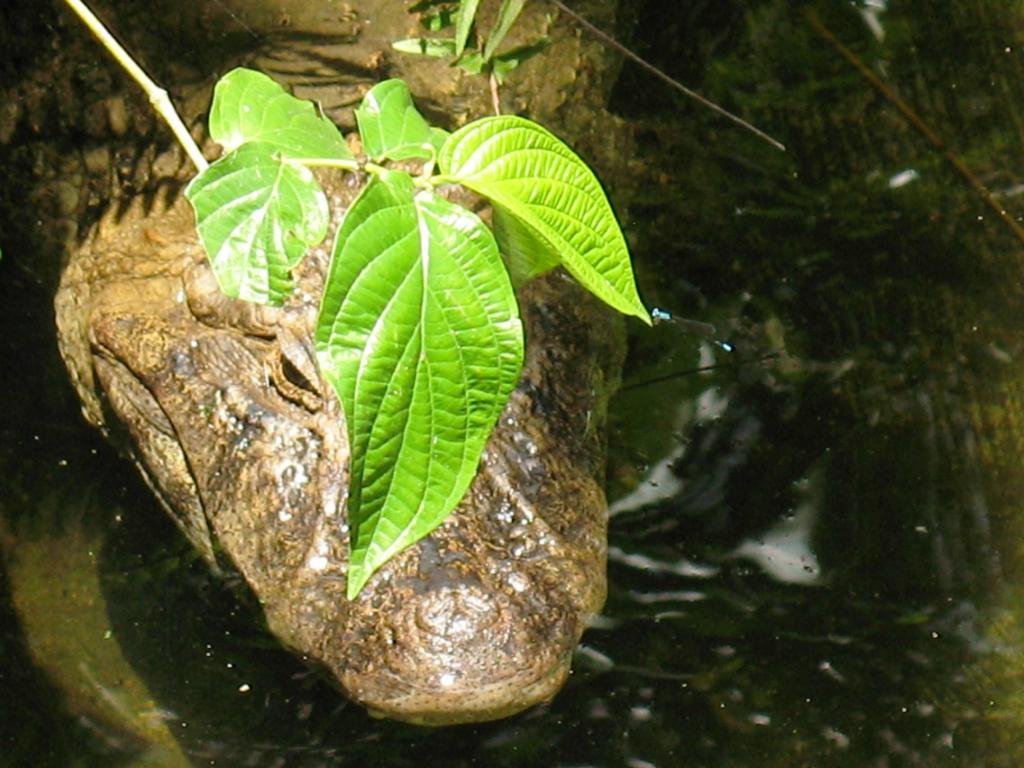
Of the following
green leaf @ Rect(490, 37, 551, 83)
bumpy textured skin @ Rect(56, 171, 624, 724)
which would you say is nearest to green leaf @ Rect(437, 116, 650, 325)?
bumpy textured skin @ Rect(56, 171, 624, 724)

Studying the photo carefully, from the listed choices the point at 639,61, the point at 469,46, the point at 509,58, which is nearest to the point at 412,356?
the point at 509,58

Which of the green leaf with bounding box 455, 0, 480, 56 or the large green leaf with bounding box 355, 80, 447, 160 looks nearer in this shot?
the large green leaf with bounding box 355, 80, 447, 160

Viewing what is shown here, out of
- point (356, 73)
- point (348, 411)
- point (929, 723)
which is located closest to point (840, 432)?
point (929, 723)

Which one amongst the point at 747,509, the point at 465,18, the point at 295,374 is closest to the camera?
the point at 465,18

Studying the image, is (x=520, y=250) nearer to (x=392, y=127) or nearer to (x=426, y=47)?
(x=392, y=127)

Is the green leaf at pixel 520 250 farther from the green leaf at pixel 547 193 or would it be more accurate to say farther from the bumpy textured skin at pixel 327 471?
the bumpy textured skin at pixel 327 471

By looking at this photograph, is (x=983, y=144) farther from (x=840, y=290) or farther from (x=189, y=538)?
(x=189, y=538)

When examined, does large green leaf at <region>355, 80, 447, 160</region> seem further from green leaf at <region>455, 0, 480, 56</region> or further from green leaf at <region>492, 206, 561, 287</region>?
green leaf at <region>455, 0, 480, 56</region>
